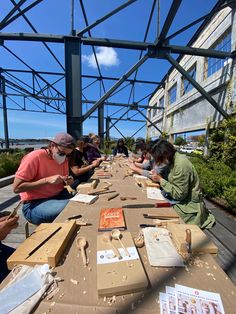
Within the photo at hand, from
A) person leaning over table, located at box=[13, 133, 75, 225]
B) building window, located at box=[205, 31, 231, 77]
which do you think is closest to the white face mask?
person leaning over table, located at box=[13, 133, 75, 225]

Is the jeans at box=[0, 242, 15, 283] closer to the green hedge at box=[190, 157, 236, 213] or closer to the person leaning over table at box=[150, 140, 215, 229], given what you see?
the person leaning over table at box=[150, 140, 215, 229]

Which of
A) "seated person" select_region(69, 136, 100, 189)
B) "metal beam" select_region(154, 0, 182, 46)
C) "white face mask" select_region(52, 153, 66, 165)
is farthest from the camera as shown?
"metal beam" select_region(154, 0, 182, 46)

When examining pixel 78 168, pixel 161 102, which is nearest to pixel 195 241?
pixel 78 168

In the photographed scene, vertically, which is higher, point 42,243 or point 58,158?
point 58,158

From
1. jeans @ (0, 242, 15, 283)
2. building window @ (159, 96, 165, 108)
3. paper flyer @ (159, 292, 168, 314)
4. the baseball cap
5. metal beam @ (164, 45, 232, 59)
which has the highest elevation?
building window @ (159, 96, 165, 108)

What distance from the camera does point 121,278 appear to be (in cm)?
91

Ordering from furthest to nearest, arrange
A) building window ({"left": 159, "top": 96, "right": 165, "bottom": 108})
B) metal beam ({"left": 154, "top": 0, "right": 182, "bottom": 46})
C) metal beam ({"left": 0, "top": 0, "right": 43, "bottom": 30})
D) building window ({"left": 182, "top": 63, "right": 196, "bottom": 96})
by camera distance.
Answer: building window ({"left": 159, "top": 96, "right": 165, "bottom": 108}) → building window ({"left": 182, "top": 63, "right": 196, "bottom": 96}) → metal beam ({"left": 0, "top": 0, "right": 43, "bottom": 30}) → metal beam ({"left": 154, "top": 0, "right": 182, "bottom": 46})

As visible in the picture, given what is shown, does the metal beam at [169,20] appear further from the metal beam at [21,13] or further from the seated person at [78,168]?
the seated person at [78,168]

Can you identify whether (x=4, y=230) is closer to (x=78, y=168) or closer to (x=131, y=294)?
(x=131, y=294)

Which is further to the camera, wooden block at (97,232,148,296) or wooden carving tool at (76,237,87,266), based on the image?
wooden carving tool at (76,237,87,266)

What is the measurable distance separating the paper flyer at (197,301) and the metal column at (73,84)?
17.2 ft

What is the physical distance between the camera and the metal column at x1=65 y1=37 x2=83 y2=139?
5.43 meters

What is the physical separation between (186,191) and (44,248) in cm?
180

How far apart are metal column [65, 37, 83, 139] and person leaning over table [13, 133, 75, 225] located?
333cm
